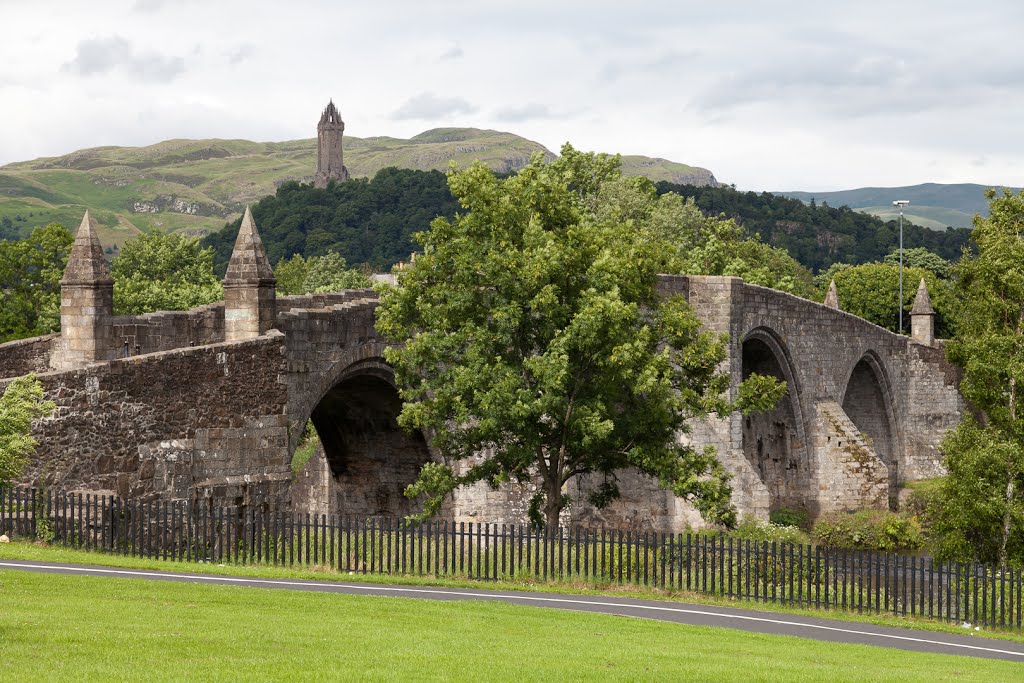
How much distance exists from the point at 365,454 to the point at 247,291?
33.0 ft

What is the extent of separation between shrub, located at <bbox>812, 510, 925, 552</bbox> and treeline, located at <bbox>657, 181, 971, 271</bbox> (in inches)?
3737

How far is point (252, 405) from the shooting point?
23625 millimetres

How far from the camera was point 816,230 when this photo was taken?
146m

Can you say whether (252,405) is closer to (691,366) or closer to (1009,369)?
(691,366)

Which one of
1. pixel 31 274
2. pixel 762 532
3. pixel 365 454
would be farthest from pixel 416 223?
pixel 762 532

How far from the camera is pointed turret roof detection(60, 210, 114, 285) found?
23781mm

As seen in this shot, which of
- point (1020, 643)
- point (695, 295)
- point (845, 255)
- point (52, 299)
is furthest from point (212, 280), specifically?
point (845, 255)

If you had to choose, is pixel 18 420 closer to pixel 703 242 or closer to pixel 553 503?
pixel 553 503

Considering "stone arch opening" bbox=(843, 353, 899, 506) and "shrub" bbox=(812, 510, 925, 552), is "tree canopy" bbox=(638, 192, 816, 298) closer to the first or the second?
"stone arch opening" bbox=(843, 353, 899, 506)

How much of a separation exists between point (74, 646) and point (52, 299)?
4138 centimetres

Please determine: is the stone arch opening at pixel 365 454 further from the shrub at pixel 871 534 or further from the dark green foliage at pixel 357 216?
the dark green foliage at pixel 357 216

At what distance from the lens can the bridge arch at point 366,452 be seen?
105ft

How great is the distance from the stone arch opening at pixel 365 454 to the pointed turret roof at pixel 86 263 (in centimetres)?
813

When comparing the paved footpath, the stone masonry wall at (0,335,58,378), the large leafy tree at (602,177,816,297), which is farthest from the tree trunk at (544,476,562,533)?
the large leafy tree at (602,177,816,297)
